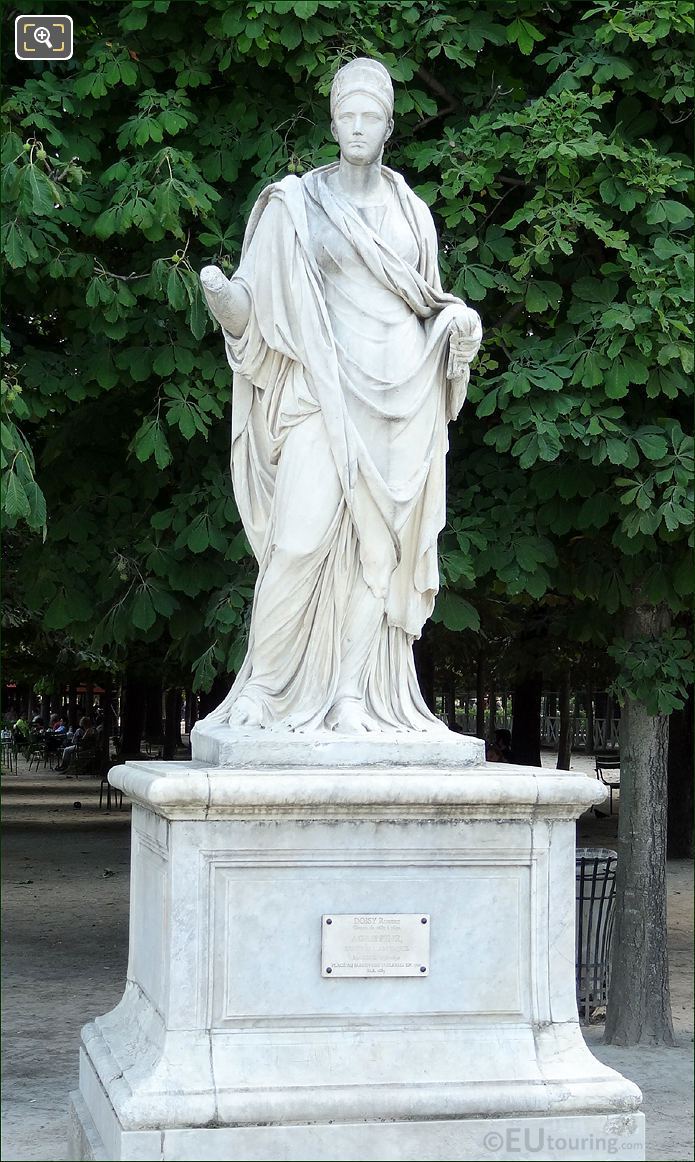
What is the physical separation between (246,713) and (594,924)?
5553 millimetres

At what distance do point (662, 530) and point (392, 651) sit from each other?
3.16m

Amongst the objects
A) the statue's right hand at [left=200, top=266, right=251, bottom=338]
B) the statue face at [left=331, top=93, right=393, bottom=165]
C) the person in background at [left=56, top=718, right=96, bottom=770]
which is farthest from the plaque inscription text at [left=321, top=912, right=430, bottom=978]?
the person in background at [left=56, top=718, right=96, bottom=770]

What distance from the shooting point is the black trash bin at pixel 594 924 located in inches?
407

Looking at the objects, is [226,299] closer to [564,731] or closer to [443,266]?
[443,266]

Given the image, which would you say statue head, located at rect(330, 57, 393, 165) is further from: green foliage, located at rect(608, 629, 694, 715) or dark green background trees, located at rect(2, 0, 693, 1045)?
green foliage, located at rect(608, 629, 694, 715)

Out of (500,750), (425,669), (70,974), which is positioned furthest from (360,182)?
(500,750)

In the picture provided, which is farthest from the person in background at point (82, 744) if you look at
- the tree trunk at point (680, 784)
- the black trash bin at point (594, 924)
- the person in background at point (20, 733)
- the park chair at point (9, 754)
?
the black trash bin at point (594, 924)

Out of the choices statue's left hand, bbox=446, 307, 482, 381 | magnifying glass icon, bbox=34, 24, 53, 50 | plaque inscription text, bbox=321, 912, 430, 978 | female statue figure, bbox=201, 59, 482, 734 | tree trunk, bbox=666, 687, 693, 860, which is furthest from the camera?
tree trunk, bbox=666, 687, 693, 860

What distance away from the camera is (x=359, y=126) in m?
5.93

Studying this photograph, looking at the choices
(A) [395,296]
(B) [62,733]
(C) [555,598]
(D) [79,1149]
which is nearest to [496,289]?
(A) [395,296]

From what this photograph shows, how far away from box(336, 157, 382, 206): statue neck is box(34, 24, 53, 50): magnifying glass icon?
3611mm

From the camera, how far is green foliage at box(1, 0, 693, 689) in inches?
323

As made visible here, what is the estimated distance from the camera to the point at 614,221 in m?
8.70

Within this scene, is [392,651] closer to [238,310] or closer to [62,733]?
[238,310]
